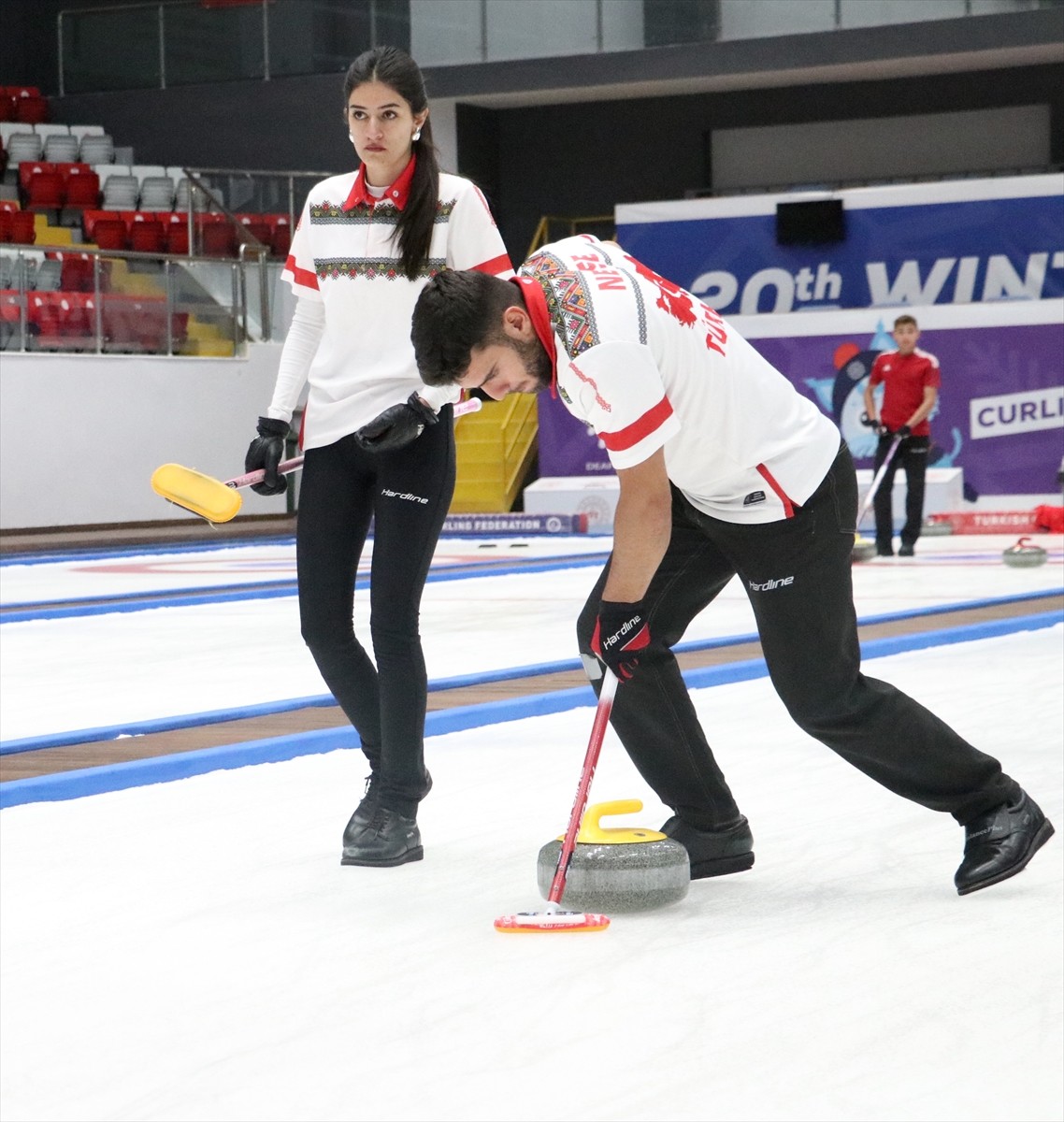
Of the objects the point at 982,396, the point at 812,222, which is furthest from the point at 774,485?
the point at 812,222

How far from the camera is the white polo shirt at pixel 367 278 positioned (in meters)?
3.20

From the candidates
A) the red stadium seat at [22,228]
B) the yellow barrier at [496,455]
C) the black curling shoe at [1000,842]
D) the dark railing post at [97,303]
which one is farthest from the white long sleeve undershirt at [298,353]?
the yellow barrier at [496,455]

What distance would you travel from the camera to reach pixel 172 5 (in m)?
19.1

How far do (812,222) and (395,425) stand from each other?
45.7 feet

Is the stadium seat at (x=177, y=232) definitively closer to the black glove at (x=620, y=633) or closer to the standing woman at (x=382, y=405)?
the standing woman at (x=382, y=405)

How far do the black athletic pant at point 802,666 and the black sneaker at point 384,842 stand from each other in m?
0.45

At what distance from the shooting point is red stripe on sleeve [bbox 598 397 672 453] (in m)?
2.51

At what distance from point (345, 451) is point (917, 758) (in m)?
1.11

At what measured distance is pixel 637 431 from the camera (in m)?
2.51

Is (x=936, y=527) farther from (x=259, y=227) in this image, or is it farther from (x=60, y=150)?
(x=60, y=150)

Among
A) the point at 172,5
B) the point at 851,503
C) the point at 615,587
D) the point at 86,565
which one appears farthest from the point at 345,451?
the point at 172,5

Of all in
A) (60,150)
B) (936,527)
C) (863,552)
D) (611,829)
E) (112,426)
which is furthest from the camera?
(60,150)

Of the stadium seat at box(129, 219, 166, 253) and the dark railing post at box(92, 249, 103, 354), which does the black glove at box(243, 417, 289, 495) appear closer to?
the dark railing post at box(92, 249, 103, 354)

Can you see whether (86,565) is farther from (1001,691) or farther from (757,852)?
(757,852)
